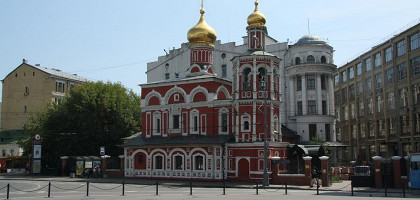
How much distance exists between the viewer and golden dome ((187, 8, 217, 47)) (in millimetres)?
43659

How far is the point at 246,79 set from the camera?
1491 inches

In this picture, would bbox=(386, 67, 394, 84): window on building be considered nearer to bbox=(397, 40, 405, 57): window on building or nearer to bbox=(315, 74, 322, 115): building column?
bbox=(397, 40, 405, 57): window on building

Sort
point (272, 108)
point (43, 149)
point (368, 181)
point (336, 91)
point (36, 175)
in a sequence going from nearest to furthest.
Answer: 1. point (368, 181)
2. point (272, 108)
3. point (36, 175)
4. point (43, 149)
5. point (336, 91)

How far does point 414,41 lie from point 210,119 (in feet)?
76.5

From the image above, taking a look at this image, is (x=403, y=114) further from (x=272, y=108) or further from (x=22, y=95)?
(x=22, y=95)

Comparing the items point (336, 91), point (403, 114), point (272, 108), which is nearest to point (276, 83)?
point (272, 108)

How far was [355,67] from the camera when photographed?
6225 centimetres

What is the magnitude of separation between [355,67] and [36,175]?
4179 centimetres

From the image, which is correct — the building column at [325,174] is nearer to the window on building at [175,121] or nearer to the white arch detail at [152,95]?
the window on building at [175,121]

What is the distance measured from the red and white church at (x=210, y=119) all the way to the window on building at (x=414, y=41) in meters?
16.7

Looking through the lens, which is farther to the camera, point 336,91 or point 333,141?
point 336,91

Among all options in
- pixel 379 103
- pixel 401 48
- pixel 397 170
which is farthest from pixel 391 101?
pixel 397 170

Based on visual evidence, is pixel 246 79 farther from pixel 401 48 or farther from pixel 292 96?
pixel 401 48

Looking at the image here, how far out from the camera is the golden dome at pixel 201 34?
143 feet
